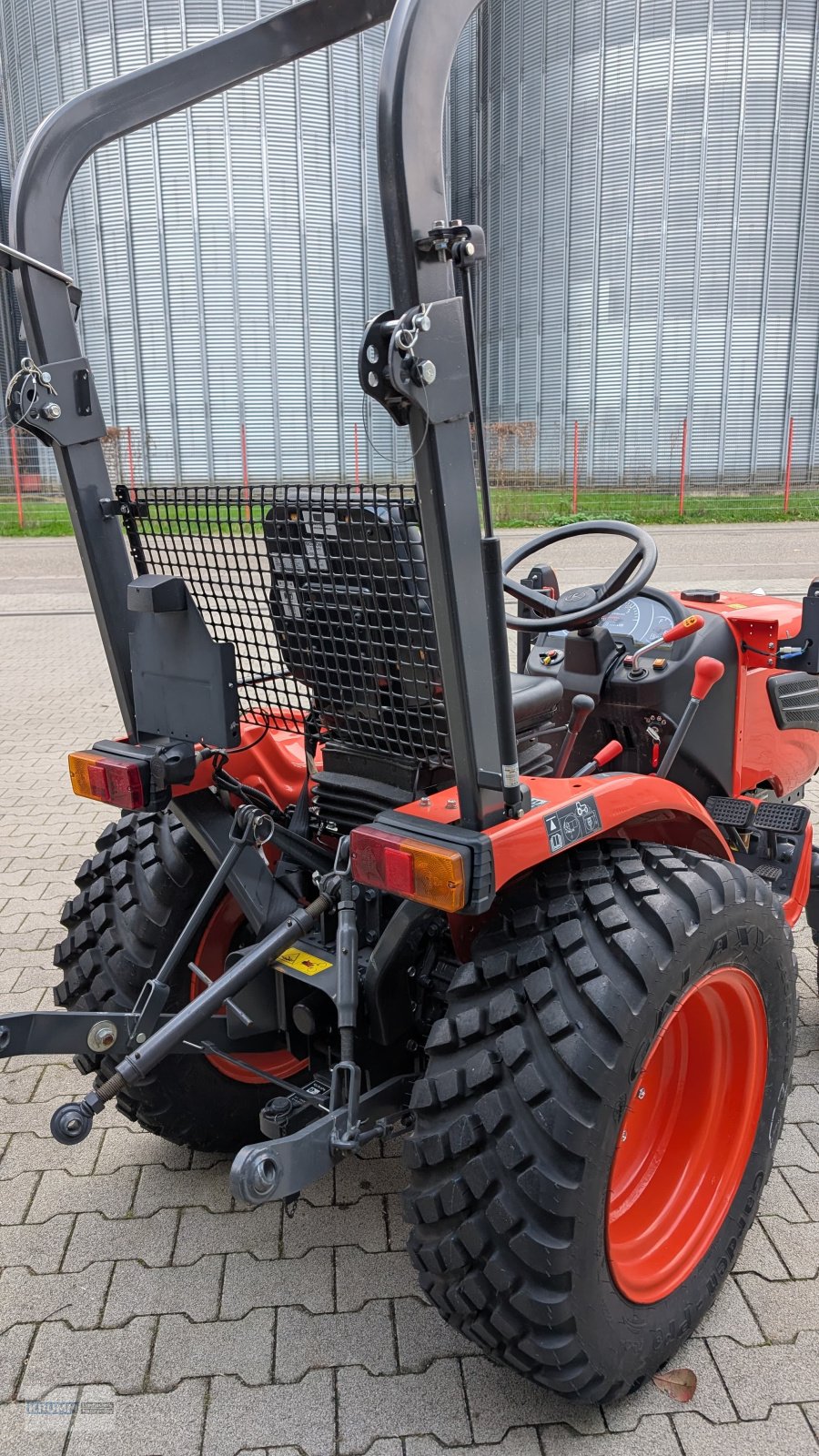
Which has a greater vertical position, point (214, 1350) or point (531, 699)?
point (531, 699)

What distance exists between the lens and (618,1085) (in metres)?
1.79

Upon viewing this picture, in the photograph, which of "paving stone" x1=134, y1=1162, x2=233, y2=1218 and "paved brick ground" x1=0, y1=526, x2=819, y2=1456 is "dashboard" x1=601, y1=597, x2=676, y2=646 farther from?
"paving stone" x1=134, y1=1162, x2=233, y2=1218

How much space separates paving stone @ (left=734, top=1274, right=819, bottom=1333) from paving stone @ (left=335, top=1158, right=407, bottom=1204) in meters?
0.79

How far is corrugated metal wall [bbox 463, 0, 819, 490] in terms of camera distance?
17.0 meters

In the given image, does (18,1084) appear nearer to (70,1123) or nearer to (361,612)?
(70,1123)

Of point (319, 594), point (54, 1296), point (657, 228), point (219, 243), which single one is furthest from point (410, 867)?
point (657, 228)

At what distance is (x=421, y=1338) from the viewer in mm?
2162

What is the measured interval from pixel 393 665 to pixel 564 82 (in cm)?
1867

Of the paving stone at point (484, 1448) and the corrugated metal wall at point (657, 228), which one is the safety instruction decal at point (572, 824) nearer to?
the paving stone at point (484, 1448)

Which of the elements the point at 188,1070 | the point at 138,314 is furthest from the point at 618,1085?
the point at 138,314

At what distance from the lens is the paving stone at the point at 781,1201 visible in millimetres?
2498

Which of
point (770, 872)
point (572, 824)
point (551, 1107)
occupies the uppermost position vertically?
point (572, 824)

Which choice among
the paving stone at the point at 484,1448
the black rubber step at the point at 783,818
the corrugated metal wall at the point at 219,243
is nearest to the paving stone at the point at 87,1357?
the paving stone at the point at 484,1448

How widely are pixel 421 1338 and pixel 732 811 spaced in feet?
5.14
